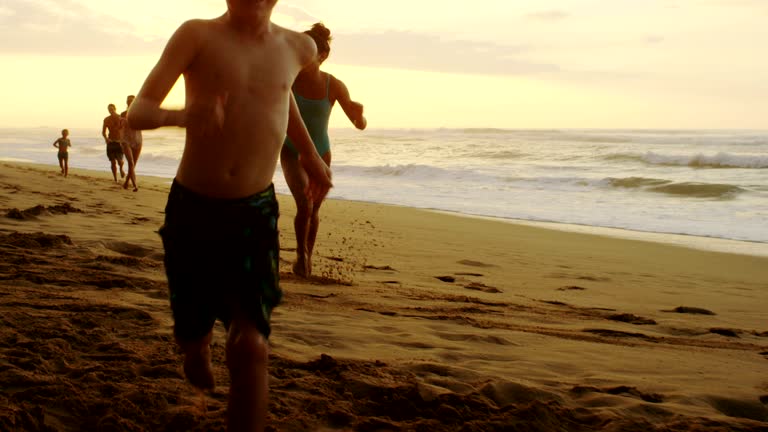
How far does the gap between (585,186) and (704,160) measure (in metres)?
7.38

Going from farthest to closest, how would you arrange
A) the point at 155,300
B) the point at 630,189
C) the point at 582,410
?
the point at 630,189 < the point at 155,300 < the point at 582,410

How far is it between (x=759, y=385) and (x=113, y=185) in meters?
12.9

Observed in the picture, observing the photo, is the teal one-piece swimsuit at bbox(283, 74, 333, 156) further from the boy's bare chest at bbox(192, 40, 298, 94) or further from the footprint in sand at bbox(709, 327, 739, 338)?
the boy's bare chest at bbox(192, 40, 298, 94)

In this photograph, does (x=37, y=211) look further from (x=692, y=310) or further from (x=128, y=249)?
(x=692, y=310)

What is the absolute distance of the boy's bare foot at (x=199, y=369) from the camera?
2.74 metres

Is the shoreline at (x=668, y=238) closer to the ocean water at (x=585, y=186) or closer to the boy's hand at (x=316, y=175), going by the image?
the ocean water at (x=585, y=186)

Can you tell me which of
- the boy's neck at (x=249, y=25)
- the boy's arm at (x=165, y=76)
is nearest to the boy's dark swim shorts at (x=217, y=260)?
the boy's arm at (x=165, y=76)

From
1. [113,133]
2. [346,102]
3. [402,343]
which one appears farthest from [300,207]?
[113,133]

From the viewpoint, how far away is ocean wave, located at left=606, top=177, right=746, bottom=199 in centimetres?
1665

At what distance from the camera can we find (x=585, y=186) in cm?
1884

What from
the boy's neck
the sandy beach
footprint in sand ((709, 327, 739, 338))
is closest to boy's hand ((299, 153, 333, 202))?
the boy's neck

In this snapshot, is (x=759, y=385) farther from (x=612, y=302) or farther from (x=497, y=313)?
(x=612, y=302)

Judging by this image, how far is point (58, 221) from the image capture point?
7.67 meters

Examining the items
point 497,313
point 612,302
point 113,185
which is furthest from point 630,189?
point 497,313
